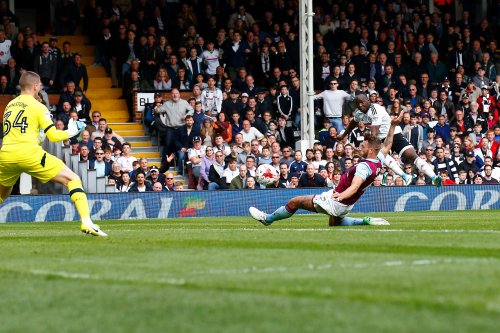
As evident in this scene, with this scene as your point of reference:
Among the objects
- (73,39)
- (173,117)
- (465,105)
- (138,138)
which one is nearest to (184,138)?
(173,117)

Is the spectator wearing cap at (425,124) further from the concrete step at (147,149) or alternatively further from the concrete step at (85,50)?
the concrete step at (85,50)

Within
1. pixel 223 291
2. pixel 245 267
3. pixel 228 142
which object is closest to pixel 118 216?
pixel 228 142

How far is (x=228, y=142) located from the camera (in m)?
27.4

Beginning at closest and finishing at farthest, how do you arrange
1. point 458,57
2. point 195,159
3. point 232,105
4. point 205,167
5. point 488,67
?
point 205,167, point 195,159, point 232,105, point 488,67, point 458,57

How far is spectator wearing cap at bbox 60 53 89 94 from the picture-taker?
90.2 ft

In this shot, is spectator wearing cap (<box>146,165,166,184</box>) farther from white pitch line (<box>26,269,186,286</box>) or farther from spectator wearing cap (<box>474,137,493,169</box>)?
white pitch line (<box>26,269,186,286</box>)

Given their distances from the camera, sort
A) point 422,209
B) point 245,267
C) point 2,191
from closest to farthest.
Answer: point 245,267 → point 2,191 → point 422,209

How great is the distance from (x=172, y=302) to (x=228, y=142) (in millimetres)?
20590

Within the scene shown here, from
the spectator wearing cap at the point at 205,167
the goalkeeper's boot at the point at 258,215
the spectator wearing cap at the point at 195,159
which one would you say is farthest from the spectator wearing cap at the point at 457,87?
the goalkeeper's boot at the point at 258,215

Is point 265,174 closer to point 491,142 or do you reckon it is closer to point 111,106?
point 111,106

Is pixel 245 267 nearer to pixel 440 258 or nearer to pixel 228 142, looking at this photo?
pixel 440 258

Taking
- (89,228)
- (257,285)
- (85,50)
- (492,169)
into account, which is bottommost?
(492,169)

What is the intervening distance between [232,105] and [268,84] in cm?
265

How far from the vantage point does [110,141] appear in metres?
25.6
